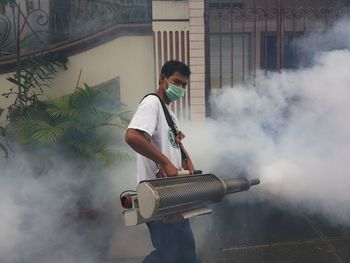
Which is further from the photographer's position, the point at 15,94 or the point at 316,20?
the point at 316,20

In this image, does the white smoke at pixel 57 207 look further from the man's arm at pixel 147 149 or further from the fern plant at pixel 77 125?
the man's arm at pixel 147 149

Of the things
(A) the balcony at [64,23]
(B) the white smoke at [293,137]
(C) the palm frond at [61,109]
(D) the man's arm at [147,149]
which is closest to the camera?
(D) the man's arm at [147,149]

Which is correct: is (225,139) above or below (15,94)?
below

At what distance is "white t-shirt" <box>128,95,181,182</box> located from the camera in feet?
8.87

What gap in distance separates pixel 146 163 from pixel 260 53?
4.46m

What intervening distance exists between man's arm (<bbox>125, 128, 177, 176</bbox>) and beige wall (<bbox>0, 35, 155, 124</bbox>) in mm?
3125

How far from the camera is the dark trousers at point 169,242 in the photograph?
2.87m

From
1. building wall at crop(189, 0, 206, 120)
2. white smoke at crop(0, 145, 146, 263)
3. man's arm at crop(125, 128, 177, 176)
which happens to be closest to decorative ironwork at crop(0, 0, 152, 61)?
building wall at crop(189, 0, 206, 120)

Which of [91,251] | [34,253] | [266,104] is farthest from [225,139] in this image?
[34,253]

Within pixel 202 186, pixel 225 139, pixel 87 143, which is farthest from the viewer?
pixel 225 139

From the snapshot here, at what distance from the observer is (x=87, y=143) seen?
4770 millimetres

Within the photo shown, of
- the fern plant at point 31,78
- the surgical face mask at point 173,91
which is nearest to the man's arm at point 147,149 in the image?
the surgical face mask at point 173,91

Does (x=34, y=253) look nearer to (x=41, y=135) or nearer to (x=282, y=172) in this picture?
(x=41, y=135)

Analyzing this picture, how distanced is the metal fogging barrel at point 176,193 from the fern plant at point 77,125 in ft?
6.76
